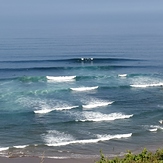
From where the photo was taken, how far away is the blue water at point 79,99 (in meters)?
33.6

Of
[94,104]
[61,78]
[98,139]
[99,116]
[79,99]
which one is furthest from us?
[61,78]

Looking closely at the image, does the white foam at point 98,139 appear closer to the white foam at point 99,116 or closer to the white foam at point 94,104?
the white foam at point 99,116

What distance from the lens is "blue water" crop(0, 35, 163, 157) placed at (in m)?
33.6

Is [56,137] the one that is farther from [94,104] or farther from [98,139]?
[94,104]

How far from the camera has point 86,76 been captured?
5866 centimetres

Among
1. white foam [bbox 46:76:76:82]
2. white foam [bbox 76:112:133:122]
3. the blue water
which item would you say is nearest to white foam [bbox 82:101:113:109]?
the blue water

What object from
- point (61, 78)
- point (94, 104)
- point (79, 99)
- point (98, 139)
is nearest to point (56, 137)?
point (98, 139)

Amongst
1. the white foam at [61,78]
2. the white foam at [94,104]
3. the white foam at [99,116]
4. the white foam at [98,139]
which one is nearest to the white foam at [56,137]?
the white foam at [98,139]

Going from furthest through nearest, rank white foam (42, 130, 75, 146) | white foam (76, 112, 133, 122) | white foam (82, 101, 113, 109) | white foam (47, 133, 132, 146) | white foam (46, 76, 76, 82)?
white foam (46, 76, 76, 82) < white foam (82, 101, 113, 109) < white foam (76, 112, 133, 122) < white foam (42, 130, 75, 146) < white foam (47, 133, 132, 146)

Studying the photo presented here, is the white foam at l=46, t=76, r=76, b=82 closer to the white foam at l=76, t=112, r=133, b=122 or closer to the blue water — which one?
the blue water

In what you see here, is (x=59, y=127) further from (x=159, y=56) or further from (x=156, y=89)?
(x=159, y=56)

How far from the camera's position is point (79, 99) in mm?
46625

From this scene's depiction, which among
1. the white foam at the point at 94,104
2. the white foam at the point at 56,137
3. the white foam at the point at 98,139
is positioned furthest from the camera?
the white foam at the point at 94,104

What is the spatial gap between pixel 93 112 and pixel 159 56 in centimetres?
3619
